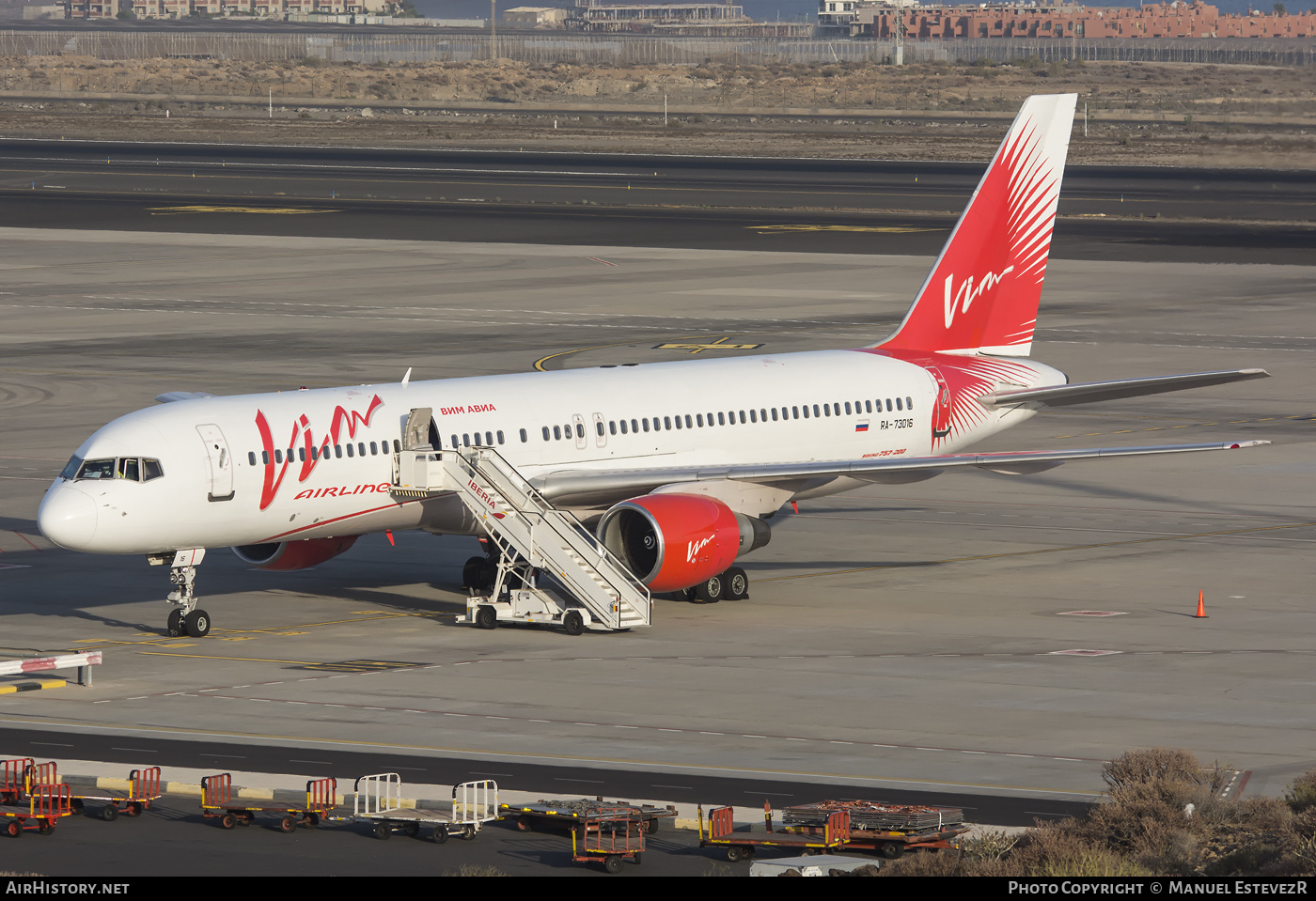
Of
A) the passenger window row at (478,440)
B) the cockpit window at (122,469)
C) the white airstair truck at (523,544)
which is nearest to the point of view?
the cockpit window at (122,469)

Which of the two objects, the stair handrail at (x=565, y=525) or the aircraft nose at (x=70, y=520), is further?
the stair handrail at (x=565, y=525)

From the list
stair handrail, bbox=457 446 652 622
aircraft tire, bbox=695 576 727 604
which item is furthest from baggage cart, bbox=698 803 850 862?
aircraft tire, bbox=695 576 727 604

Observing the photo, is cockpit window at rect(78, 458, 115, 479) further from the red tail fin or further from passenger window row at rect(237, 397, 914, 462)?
the red tail fin

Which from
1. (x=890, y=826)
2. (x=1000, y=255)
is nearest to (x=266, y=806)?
(x=890, y=826)

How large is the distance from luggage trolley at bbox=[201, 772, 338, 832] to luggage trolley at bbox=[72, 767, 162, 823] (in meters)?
0.76

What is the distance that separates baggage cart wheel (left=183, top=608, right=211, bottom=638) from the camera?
39.9 meters

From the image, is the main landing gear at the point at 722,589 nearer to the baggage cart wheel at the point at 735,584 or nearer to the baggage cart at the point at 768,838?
the baggage cart wheel at the point at 735,584

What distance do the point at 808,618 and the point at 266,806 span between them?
16.1 meters

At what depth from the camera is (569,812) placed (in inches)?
1043

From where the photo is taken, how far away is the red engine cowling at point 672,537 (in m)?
40.4

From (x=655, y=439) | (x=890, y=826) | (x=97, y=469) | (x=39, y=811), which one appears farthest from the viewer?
(x=655, y=439)

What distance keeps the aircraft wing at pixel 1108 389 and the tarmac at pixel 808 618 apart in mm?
3450

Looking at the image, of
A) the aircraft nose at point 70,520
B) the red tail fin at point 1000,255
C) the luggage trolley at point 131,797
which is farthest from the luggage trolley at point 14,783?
the red tail fin at point 1000,255

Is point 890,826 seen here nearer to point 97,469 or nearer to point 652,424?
point 97,469
